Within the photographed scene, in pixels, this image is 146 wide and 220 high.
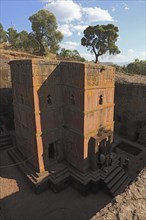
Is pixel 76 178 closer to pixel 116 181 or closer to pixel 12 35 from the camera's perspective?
pixel 116 181

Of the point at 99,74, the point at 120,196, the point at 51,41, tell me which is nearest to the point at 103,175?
the point at 99,74

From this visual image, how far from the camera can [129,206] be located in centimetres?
224

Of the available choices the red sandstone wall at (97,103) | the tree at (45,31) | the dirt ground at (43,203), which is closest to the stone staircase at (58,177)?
the dirt ground at (43,203)

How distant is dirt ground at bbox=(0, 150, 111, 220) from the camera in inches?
358

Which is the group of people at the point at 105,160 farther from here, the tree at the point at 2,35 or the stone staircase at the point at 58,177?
the tree at the point at 2,35

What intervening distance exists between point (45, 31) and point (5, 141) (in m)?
24.3

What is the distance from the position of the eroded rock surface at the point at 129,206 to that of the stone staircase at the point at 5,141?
14780 mm

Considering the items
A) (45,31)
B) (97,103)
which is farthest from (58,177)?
(45,31)

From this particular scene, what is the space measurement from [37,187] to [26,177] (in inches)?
55.9

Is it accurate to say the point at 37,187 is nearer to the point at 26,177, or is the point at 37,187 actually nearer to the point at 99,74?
the point at 26,177

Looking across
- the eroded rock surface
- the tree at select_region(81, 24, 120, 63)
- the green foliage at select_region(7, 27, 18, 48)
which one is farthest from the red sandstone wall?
the green foliage at select_region(7, 27, 18, 48)

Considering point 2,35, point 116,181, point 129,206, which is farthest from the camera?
point 2,35

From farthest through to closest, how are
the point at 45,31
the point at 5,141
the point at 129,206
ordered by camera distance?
the point at 45,31 → the point at 5,141 → the point at 129,206

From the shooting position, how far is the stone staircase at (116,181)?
10.5m
